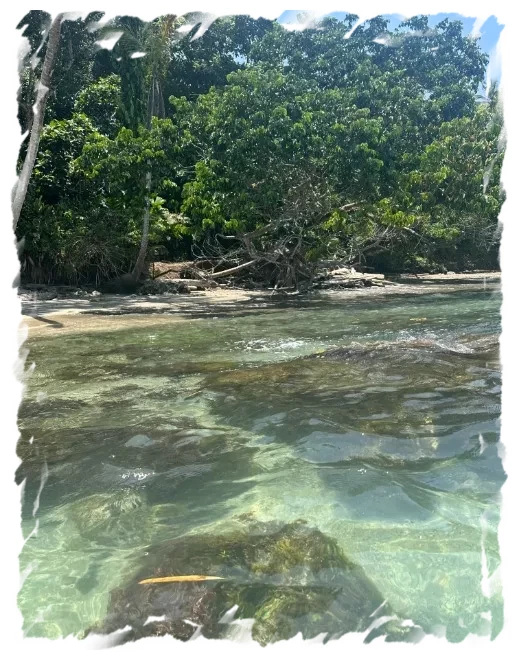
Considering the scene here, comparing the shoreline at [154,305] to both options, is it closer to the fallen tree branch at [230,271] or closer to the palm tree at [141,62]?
the fallen tree branch at [230,271]

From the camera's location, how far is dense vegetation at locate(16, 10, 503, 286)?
633 inches

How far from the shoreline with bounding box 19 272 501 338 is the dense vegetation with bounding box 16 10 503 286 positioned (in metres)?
1.39

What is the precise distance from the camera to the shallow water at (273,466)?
2.60 m

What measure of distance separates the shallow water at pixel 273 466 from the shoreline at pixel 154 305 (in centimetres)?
340

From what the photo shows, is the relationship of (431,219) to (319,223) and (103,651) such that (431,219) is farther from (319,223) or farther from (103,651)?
(103,651)

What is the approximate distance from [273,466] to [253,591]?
1.57 metres

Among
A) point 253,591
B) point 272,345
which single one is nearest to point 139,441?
point 253,591

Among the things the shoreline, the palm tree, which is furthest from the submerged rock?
the palm tree

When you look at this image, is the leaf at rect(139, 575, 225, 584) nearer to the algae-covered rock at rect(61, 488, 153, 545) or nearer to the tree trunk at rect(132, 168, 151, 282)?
the algae-covered rock at rect(61, 488, 153, 545)

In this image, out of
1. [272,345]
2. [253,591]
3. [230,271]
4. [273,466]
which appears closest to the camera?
[253,591]

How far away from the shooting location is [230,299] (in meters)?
17.3

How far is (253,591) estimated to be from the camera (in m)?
2.39

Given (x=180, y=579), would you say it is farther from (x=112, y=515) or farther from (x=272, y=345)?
(x=272, y=345)

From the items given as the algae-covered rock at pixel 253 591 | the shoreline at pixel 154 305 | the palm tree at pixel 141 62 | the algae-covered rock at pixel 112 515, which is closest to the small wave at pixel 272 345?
the shoreline at pixel 154 305
